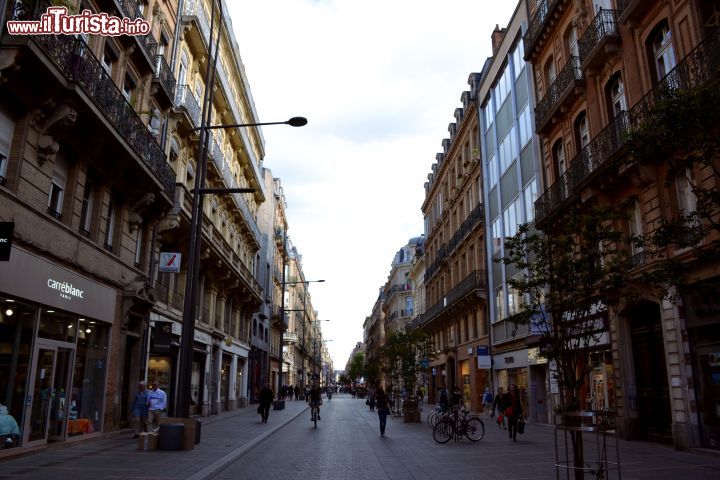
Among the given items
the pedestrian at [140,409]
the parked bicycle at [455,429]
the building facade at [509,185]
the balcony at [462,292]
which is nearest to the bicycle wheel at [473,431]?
the parked bicycle at [455,429]

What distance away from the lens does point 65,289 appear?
540 inches

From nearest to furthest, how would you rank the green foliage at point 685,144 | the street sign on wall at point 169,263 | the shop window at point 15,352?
the green foliage at point 685,144 → the shop window at point 15,352 → the street sign on wall at point 169,263

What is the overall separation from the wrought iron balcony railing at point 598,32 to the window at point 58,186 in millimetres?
15749

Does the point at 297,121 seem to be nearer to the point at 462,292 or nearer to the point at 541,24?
the point at 541,24

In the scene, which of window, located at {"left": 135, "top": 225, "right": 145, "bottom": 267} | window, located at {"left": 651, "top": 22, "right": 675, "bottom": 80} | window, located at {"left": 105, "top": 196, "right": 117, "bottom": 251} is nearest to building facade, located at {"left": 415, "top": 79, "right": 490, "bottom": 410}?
window, located at {"left": 651, "top": 22, "right": 675, "bottom": 80}

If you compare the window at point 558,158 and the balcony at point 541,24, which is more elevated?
the balcony at point 541,24

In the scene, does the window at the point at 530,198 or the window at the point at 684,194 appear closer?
the window at the point at 684,194

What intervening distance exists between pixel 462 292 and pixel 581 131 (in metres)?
17.8

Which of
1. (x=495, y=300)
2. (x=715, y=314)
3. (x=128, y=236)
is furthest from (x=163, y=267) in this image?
(x=495, y=300)

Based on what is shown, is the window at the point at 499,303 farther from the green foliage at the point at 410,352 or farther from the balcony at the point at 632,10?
the balcony at the point at 632,10

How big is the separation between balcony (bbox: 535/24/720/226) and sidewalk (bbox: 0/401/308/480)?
9.53m

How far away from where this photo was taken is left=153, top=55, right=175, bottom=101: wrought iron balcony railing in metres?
19.5

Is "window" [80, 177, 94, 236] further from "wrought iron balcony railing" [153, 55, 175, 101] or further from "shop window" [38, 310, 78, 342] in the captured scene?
"wrought iron balcony railing" [153, 55, 175, 101]
